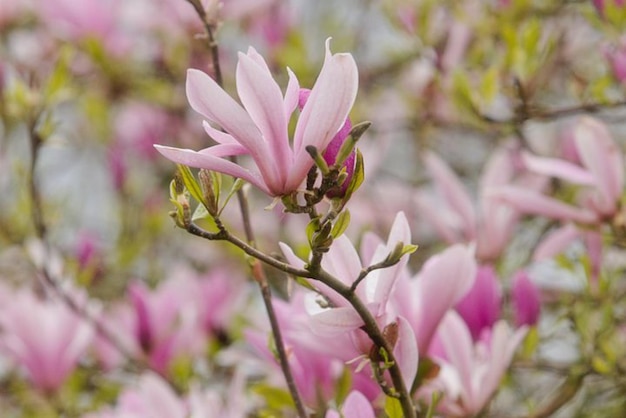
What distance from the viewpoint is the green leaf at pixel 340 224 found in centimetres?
51

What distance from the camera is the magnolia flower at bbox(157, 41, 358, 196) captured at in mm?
482

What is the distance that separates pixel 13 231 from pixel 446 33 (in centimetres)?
80

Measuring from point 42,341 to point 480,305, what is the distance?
58cm

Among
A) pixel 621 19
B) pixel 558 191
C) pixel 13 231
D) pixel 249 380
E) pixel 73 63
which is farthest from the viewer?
pixel 73 63

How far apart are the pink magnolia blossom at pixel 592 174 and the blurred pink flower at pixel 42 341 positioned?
0.59 metres

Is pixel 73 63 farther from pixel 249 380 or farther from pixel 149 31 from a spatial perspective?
pixel 249 380

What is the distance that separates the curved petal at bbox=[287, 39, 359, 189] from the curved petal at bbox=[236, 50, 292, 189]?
1cm

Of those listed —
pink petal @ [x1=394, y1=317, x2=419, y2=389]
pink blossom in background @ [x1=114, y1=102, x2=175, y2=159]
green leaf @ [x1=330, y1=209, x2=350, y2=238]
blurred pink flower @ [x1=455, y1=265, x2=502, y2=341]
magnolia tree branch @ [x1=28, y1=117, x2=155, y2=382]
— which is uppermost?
green leaf @ [x1=330, y1=209, x2=350, y2=238]

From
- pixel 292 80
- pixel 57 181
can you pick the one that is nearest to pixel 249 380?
pixel 292 80

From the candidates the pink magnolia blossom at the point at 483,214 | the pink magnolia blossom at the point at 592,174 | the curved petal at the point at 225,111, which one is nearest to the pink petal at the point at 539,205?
the pink magnolia blossom at the point at 592,174

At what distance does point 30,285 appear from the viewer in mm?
1594

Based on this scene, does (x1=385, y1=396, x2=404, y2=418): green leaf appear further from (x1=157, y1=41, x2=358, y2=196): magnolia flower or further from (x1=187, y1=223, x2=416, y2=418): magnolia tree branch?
(x1=157, y1=41, x2=358, y2=196): magnolia flower

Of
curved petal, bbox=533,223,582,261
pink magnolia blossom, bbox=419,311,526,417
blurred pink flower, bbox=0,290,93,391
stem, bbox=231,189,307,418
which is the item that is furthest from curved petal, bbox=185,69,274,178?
blurred pink flower, bbox=0,290,93,391

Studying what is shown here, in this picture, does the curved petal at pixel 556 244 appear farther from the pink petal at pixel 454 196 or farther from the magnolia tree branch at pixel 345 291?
the magnolia tree branch at pixel 345 291
